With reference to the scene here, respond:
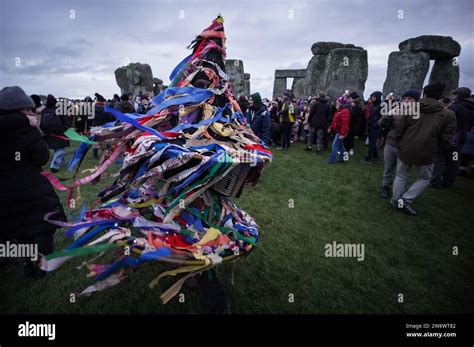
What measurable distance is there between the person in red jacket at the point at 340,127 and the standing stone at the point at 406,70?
4.17 m

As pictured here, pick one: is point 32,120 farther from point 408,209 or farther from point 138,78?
point 138,78

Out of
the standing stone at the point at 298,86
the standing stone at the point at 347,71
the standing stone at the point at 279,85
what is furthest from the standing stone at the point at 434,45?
the standing stone at the point at 279,85

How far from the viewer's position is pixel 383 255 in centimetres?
322

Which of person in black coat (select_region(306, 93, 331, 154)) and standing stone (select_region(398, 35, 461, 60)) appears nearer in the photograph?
person in black coat (select_region(306, 93, 331, 154))

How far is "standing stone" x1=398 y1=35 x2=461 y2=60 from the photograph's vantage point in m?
10.2

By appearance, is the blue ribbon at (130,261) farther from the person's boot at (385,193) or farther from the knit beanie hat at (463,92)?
the knit beanie hat at (463,92)

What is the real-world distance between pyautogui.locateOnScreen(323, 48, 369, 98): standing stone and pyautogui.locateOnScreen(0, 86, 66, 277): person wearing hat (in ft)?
35.2

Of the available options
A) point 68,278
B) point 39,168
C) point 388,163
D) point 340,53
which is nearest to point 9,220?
point 39,168

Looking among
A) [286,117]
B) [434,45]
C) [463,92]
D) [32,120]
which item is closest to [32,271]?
[32,120]

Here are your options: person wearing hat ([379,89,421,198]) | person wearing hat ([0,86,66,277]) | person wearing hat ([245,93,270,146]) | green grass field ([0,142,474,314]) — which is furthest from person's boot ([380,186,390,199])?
person wearing hat ([0,86,66,277])

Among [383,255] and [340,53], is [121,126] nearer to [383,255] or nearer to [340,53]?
[383,255]

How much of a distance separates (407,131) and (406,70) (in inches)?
326

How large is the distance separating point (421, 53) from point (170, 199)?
12.5 m

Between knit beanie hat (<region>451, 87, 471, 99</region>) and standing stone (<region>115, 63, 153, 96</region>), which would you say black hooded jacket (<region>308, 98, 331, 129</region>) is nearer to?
knit beanie hat (<region>451, 87, 471, 99</region>)
